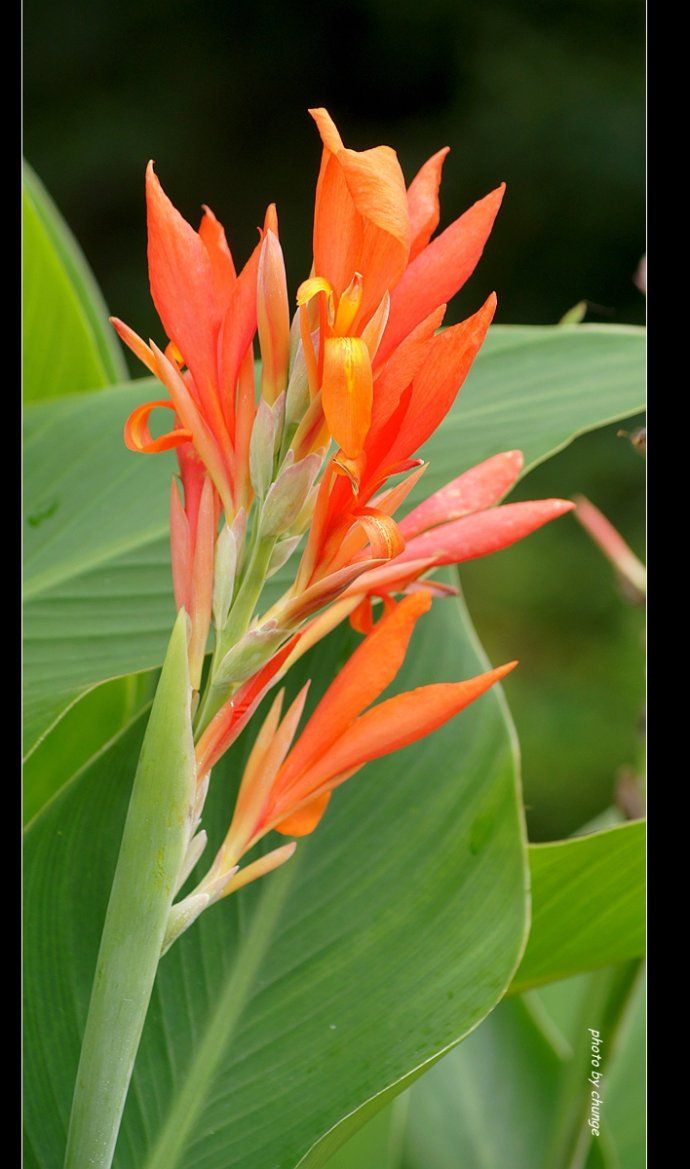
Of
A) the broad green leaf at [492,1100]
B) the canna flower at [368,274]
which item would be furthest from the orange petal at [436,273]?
the broad green leaf at [492,1100]

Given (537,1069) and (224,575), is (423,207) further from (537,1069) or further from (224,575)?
(537,1069)

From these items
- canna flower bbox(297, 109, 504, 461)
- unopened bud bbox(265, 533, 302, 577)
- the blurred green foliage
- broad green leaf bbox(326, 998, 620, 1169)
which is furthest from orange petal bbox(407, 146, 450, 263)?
broad green leaf bbox(326, 998, 620, 1169)

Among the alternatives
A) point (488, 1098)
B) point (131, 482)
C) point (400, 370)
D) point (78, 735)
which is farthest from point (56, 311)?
point (488, 1098)

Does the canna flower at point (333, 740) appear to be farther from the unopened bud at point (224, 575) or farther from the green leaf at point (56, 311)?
the green leaf at point (56, 311)

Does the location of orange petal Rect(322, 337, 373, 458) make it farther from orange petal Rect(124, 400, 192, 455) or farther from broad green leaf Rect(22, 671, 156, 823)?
broad green leaf Rect(22, 671, 156, 823)
